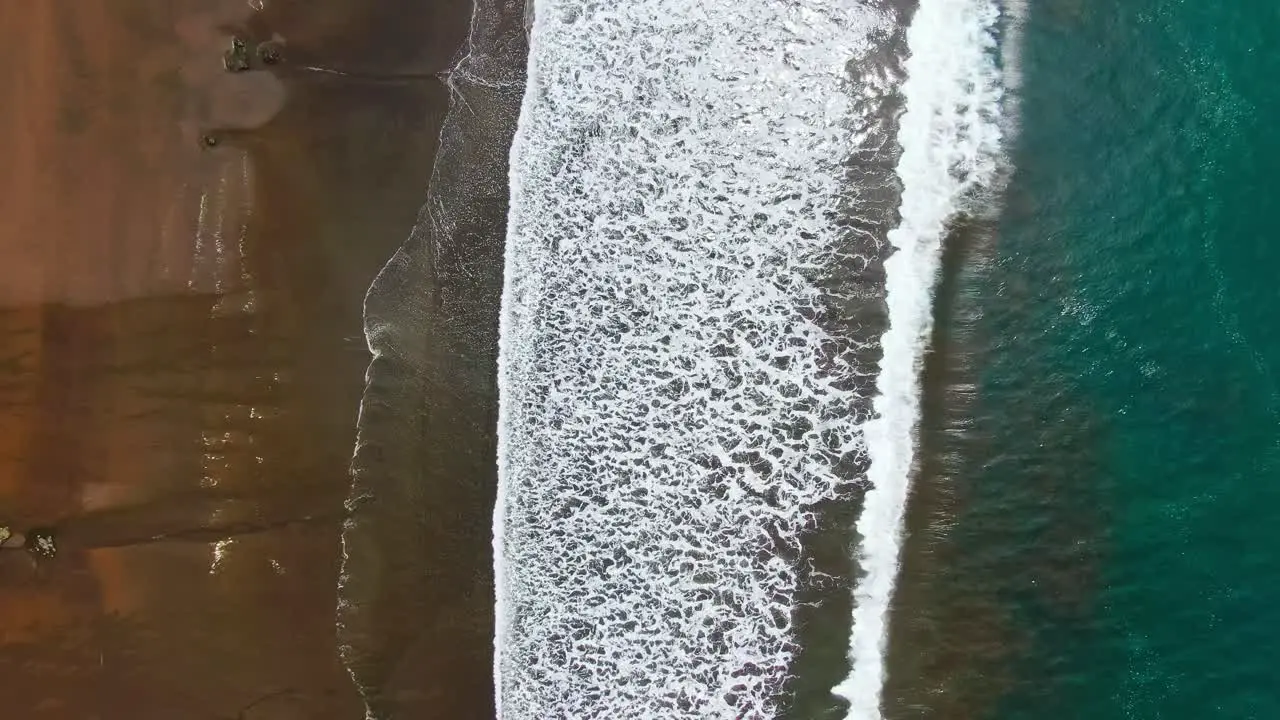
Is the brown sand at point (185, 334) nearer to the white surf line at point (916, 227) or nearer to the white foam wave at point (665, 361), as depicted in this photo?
the white foam wave at point (665, 361)

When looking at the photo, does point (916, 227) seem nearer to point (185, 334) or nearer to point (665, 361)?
point (665, 361)

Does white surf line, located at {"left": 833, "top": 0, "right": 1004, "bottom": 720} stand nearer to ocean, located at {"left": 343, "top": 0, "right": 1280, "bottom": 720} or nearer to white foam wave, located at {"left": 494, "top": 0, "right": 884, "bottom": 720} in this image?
ocean, located at {"left": 343, "top": 0, "right": 1280, "bottom": 720}

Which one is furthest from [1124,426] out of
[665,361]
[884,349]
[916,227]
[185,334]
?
[185,334]

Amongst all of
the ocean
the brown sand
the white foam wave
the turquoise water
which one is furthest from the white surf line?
the brown sand

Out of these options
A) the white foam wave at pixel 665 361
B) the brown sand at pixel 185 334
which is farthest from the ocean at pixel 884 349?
the brown sand at pixel 185 334

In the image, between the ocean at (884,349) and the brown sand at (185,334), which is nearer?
the brown sand at (185,334)

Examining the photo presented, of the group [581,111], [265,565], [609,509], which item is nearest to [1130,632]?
[609,509]
